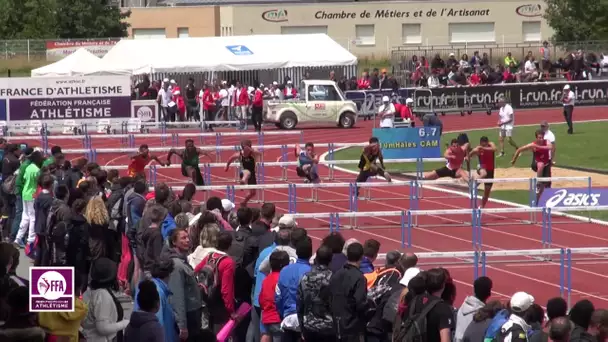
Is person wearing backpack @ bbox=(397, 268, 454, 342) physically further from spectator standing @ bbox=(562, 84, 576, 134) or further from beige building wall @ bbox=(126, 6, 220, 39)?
beige building wall @ bbox=(126, 6, 220, 39)

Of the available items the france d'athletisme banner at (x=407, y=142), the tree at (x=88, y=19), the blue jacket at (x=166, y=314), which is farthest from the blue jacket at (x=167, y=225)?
the tree at (x=88, y=19)

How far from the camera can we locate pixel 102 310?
10.6m

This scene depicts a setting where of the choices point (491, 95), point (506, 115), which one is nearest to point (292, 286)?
point (506, 115)

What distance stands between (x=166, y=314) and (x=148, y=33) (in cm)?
7413

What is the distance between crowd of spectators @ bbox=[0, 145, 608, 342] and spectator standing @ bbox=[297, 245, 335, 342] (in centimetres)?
1

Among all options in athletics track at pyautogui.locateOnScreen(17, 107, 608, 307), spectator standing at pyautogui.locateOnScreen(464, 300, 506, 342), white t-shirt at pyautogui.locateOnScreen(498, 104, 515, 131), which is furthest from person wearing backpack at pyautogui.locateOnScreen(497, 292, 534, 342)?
white t-shirt at pyautogui.locateOnScreen(498, 104, 515, 131)

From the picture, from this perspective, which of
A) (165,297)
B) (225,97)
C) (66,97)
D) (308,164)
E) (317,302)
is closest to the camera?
(165,297)

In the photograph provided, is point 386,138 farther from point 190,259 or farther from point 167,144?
point 190,259

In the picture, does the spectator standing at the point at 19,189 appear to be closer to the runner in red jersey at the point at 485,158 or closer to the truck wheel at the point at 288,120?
the runner in red jersey at the point at 485,158

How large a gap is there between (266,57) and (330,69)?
3623mm

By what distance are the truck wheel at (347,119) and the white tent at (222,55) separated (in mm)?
4542

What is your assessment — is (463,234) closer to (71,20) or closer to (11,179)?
(11,179)

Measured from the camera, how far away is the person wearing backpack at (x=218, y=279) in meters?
12.4

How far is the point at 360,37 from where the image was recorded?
81.2 m
